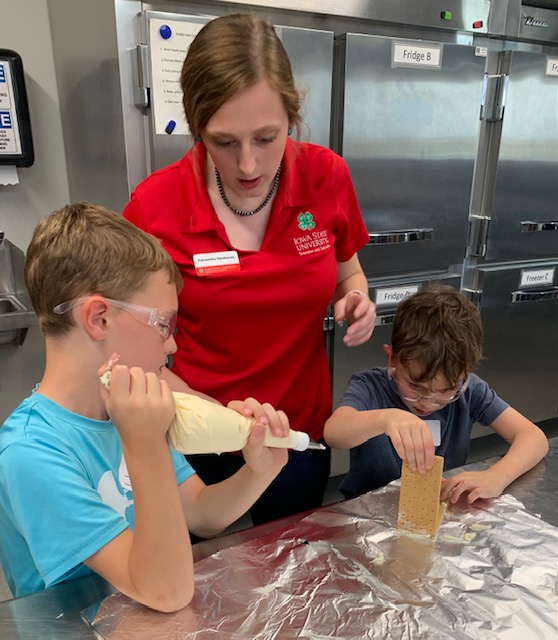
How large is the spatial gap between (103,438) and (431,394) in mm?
644

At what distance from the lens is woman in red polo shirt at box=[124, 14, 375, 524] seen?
3.53ft

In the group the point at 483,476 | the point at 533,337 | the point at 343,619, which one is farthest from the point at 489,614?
the point at 533,337

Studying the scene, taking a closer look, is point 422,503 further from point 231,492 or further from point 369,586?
point 231,492

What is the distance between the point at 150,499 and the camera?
0.66 metres

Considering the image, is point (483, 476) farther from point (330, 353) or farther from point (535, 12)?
point (535, 12)

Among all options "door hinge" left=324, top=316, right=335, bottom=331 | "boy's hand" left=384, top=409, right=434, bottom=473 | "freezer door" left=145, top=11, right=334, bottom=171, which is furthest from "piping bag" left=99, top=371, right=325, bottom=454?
"door hinge" left=324, top=316, right=335, bottom=331

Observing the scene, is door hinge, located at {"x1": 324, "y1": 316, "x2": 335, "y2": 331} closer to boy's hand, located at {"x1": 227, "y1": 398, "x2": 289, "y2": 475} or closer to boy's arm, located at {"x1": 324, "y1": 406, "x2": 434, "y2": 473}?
boy's arm, located at {"x1": 324, "y1": 406, "x2": 434, "y2": 473}

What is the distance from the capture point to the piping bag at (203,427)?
26.2 inches

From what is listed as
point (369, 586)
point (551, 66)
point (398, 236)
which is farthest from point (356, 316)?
point (551, 66)

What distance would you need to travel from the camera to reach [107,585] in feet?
2.39

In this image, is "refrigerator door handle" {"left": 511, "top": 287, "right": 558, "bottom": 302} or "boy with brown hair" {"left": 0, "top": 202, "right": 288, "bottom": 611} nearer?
"boy with brown hair" {"left": 0, "top": 202, "right": 288, "bottom": 611}

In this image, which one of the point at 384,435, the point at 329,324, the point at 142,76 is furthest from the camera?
the point at 329,324

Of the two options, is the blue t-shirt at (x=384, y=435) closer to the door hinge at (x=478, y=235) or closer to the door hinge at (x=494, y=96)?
the door hinge at (x=478, y=235)

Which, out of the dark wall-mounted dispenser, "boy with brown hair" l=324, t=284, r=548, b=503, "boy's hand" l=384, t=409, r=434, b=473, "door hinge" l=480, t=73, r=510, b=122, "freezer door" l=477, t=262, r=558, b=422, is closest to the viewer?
"boy's hand" l=384, t=409, r=434, b=473
